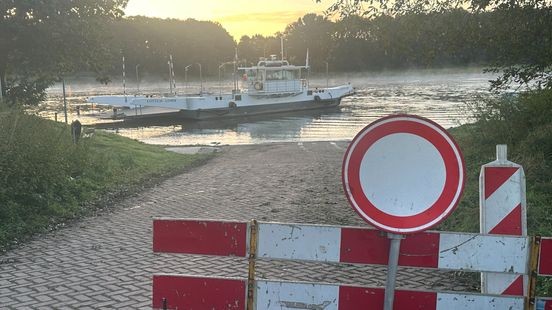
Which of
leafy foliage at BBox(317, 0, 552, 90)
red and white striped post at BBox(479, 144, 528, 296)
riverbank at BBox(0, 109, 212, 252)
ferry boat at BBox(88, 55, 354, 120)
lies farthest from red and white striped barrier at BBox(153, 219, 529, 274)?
ferry boat at BBox(88, 55, 354, 120)

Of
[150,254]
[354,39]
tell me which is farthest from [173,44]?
[150,254]

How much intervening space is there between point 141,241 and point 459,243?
4240 mm

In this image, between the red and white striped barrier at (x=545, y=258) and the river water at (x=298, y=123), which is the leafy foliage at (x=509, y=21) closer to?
the red and white striped barrier at (x=545, y=258)

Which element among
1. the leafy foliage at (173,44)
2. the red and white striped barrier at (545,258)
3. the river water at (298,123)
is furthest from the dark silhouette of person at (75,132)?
the leafy foliage at (173,44)

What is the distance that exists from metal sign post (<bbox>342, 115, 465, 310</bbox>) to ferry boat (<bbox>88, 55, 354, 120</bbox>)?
41.3 m

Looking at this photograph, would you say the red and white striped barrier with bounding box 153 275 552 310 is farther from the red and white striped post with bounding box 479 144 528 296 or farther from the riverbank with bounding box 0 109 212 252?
the riverbank with bounding box 0 109 212 252

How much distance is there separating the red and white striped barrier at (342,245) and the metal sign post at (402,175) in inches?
7.6

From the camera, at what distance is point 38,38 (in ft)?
53.8

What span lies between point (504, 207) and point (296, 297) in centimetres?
135

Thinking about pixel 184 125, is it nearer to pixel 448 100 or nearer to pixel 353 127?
pixel 353 127

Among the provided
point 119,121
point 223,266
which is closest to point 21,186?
point 223,266

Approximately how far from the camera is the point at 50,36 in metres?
16.5

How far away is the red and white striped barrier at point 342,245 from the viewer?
9.80 ft

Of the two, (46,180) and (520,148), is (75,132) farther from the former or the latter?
(520,148)
